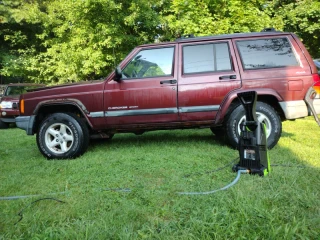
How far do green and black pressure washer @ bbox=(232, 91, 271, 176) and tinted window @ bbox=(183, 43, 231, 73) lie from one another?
1337 millimetres

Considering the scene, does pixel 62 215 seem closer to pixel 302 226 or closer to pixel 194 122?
pixel 302 226

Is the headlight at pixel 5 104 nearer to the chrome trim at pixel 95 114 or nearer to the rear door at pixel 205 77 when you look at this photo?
the chrome trim at pixel 95 114

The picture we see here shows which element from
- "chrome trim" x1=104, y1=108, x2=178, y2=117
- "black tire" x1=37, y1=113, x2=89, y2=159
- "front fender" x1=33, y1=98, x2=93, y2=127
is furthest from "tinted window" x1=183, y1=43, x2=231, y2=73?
"black tire" x1=37, y1=113, x2=89, y2=159

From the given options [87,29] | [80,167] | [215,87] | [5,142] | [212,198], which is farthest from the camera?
[87,29]

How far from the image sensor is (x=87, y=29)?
12305 mm

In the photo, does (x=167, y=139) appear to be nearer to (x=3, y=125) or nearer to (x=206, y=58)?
(x=206, y=58)

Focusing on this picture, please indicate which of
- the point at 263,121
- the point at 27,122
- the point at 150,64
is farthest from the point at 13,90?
the point at 263,121

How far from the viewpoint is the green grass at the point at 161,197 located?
1968 millimetres

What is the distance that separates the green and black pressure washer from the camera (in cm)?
301

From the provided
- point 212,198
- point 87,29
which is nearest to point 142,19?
point 87,29

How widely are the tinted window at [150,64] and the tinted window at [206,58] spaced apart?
28 centimetres

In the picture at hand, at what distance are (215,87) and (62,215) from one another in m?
2.93

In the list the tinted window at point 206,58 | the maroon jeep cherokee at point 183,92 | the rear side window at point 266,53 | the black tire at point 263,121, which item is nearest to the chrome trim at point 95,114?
the maroon jeep cherokee at point 183,92

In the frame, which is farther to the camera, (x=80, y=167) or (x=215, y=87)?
(x=215, y=87)
